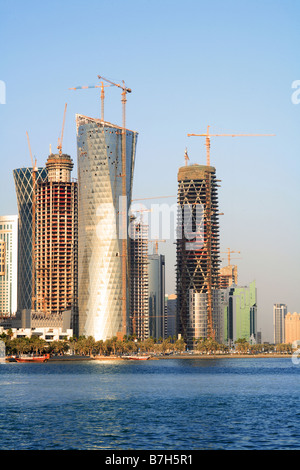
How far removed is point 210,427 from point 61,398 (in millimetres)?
51192

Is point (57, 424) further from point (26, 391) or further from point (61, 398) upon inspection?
point (26, 391)

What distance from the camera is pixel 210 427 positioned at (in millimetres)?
105312

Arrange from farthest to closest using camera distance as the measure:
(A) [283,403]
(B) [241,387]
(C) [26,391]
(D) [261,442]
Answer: (B) [241,387]
(C) [26,391]
(A) [283,403]
(D) [261,442]

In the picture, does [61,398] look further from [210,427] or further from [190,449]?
[190,449]
